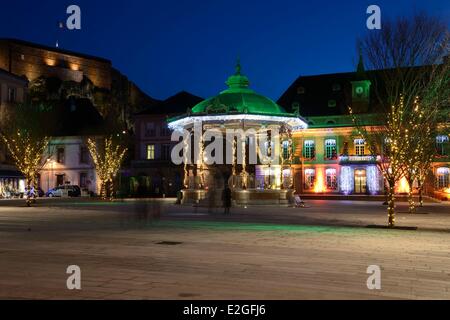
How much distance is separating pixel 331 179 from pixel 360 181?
11.6 feet

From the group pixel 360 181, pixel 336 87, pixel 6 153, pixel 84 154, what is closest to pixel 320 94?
pixel 336 87

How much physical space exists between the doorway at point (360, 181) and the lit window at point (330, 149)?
3.55 m

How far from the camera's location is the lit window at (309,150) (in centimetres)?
6500

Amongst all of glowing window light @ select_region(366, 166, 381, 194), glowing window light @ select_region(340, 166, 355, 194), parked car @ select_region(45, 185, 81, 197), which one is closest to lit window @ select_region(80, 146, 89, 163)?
parked car @ select_region(45, 185, 81, 197)

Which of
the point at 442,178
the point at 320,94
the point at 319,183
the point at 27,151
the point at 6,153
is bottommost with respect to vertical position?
the point at 319,183

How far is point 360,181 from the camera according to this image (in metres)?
61.8

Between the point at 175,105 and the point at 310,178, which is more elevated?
the point at 175,105

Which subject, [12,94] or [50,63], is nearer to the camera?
[12,94]

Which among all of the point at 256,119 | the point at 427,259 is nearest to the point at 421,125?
the point at 256,119

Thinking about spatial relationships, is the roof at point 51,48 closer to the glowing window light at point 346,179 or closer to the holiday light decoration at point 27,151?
the holiday light decoration at point 27,151

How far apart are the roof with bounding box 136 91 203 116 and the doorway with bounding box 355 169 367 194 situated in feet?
74.5

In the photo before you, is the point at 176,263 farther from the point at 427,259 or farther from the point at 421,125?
the point at 421,125

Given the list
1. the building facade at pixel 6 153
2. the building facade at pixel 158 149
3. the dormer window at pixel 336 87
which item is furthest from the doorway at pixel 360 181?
the building facade at pixel 6 153

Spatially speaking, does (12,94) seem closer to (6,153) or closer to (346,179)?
(6,153)
